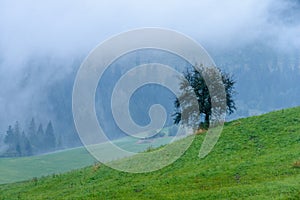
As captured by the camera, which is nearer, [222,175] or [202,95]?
[222,175]

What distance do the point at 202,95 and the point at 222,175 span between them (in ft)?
115

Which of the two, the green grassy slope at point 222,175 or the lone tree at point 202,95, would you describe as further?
the lone tree at point 202,95

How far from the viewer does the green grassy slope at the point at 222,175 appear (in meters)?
31.3

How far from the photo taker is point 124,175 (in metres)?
43.8

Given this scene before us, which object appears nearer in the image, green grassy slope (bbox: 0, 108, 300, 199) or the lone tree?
green grassy slope (bbox: 0, 108, 300, 199)

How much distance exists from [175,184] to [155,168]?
337 inches

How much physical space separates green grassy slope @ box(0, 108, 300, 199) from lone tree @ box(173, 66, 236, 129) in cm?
1377

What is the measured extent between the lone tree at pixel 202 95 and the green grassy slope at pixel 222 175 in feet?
45.2

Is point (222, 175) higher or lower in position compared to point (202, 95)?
lower

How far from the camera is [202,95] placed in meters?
70.0

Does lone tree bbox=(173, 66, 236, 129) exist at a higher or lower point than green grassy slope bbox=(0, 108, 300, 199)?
higher

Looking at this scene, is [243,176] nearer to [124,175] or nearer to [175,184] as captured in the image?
[175,184]

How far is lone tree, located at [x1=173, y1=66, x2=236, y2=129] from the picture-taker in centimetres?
6962

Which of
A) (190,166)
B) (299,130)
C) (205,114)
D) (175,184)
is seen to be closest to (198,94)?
(205,114)
